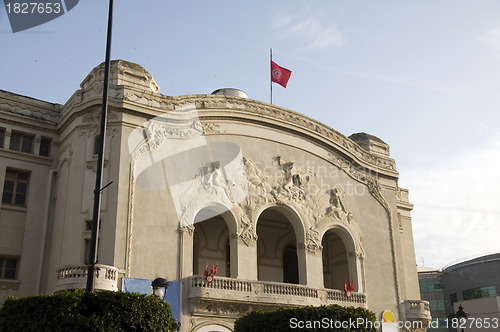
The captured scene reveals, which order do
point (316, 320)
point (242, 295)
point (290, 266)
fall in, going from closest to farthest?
point (316, 320), point (242, 295), point (290, 266)

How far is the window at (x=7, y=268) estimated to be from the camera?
29.6m

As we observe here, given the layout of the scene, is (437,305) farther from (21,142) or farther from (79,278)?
(79,278)

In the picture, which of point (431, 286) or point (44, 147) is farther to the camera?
point (431, 286)

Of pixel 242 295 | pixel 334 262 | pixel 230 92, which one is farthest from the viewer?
pixel 334 262

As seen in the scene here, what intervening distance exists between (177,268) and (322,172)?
1230cm

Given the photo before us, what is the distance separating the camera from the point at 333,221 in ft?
117

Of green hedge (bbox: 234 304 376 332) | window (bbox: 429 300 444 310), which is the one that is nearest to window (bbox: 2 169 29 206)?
green hedge (bbox: 234 304 376 332)

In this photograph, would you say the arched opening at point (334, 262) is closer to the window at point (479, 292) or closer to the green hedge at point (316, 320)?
the green hedge at point (316, 320)

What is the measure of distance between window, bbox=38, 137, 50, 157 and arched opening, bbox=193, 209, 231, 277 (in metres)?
9.61

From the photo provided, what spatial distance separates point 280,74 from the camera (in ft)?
127

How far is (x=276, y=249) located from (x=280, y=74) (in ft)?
38.2

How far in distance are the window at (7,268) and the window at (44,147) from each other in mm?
6313

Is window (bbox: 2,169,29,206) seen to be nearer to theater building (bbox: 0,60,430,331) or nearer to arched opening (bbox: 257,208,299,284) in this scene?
theater building (bbox: 0,60,430,331)

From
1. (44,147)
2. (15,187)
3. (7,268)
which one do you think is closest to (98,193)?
(7,268)
